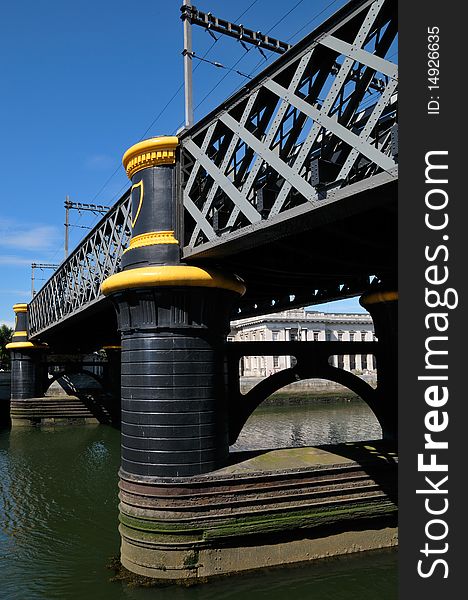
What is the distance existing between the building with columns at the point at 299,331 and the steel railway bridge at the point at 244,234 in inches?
2819

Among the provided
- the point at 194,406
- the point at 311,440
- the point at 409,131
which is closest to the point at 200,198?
the point at 194,406

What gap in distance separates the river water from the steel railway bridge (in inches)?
89.3

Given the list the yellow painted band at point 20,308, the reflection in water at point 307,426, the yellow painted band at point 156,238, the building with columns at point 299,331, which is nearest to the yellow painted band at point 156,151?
the yellow painted band at point 156,238

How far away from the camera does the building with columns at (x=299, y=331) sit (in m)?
89.2

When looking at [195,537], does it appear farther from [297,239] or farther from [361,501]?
[297,239]

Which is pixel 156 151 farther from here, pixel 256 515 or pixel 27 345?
pixel 27 345

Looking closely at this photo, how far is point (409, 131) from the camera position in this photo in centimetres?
591

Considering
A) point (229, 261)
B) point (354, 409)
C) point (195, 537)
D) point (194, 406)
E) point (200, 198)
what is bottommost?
point (354, 409)

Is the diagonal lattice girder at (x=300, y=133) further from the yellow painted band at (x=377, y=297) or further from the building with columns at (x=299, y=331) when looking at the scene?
the building with columns at (x=299, y=331)

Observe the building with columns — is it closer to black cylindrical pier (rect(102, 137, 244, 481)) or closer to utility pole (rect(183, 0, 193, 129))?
black cylindrical pier (rect(102, 137, 244, 481))

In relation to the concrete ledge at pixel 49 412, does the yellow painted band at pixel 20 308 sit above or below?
above

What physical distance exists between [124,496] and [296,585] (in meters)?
3.91

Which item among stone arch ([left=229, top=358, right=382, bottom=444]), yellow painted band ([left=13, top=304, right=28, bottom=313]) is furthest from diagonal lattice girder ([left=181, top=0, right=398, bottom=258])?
yellow painted band ([left=13, top=304, right=28, bottom=313])

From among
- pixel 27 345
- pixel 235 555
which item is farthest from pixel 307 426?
pixel 235 555
